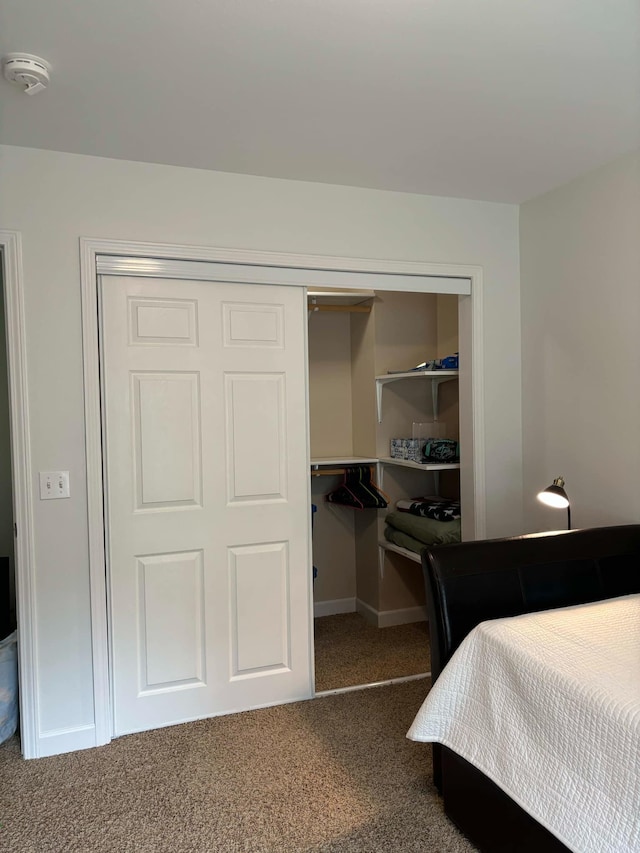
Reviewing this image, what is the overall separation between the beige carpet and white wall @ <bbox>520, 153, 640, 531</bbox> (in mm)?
1366

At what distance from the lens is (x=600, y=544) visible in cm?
232

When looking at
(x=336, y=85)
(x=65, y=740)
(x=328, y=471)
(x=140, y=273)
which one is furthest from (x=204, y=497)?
(x=336, y=85)

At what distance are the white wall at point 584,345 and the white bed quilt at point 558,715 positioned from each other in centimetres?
85

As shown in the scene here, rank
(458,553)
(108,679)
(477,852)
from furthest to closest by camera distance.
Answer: (108,679), (458,553), (477,852)

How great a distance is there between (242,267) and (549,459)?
1801 mm

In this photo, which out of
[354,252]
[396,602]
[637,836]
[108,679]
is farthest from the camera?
[396,602]

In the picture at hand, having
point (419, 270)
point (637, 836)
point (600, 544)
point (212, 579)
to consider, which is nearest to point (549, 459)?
point (600, 544)

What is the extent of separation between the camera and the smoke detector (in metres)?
1.75

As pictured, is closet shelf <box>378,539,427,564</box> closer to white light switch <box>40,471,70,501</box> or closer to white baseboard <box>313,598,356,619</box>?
white baseboard <box>313,598,356,619</box>

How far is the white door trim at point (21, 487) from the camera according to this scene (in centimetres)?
238

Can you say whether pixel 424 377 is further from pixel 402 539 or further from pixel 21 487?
pixel 21 487

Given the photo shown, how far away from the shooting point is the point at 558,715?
5.01 ft

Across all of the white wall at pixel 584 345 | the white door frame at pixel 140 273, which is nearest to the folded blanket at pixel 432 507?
the white door frame at pixel 140 273

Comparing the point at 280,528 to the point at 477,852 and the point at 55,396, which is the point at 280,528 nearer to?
the point at 55,396
